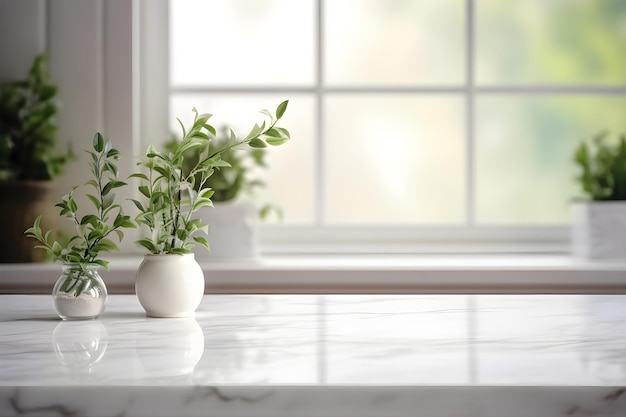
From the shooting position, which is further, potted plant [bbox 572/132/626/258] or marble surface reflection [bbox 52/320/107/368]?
potted plant [bbox 572/132/626/258]

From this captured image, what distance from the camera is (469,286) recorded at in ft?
6.58

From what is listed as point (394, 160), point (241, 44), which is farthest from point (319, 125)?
point (241, 44)

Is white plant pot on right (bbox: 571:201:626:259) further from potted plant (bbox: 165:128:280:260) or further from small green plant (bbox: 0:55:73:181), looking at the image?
small green plant (bbox: 0:55:73:181)

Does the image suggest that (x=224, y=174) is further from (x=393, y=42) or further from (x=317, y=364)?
(x=317, y=364)

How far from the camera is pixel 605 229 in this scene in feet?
7.36

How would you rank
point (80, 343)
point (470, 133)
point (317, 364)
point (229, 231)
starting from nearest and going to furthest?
point (317, 364) < point (80, 343) < point (229, 231) < point (470, 133)

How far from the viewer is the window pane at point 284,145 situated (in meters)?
2.58

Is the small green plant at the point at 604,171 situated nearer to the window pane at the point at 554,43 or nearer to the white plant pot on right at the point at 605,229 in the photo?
the white plant pot on right at the point at 605,229

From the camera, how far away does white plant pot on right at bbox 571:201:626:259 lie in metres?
2.24

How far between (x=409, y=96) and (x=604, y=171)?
0.67 meters

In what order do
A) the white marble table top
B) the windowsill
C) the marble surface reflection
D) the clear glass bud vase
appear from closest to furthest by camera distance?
the white marble table top < the marble surface reflection < the clear glass bud vase < the windowsill

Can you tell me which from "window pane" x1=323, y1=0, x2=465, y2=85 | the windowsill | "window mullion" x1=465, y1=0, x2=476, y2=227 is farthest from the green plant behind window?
"window mullion" x1=465, y1=0, x2=476, y2=227

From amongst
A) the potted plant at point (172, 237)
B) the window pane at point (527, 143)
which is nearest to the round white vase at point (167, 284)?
the potted plant at point (172, 237)

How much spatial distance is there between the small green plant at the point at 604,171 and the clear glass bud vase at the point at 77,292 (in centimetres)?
163
